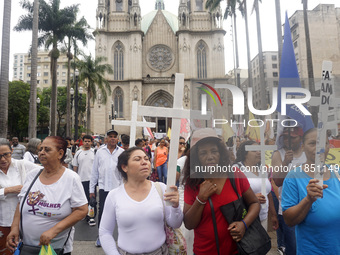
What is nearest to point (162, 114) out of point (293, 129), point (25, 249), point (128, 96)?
point (293, 129)

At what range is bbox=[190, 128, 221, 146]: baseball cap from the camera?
7.04 feet

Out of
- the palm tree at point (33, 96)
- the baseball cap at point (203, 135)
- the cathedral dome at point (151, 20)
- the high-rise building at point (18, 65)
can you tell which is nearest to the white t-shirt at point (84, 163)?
the baseball cap at point (203, 135)

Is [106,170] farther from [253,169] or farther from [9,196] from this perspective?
[253,169]

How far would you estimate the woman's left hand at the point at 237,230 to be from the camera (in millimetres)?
1973

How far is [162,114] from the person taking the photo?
234 cm

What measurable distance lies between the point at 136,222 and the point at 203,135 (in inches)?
34.7

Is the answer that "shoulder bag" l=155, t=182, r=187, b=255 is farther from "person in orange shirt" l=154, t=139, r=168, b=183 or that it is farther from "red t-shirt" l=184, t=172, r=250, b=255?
"person in orange shirt" l=154, t=139, r=168, b=183

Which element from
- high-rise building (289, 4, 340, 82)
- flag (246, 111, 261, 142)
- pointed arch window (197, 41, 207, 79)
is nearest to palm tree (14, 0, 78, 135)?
flag (246, 111, 261, 142)

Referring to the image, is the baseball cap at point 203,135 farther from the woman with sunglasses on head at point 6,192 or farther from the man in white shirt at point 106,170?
the man in white shirt at point 106,170

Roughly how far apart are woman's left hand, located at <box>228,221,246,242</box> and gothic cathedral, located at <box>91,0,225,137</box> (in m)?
33.3

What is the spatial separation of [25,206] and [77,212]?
45 centimetres

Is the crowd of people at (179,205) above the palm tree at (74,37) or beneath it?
beneath

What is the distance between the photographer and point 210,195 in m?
1.98

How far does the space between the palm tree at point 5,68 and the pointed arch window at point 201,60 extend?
Answer: 93.3 ft
